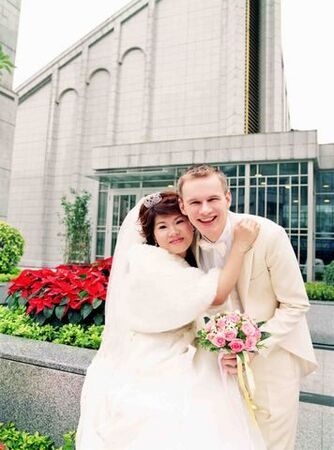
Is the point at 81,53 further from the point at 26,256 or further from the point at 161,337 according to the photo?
the point at 161,337

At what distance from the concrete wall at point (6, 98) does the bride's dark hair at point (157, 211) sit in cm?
881

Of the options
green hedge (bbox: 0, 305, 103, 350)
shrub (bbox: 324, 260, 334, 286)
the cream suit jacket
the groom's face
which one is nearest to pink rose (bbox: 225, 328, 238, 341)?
the cream suit jacket

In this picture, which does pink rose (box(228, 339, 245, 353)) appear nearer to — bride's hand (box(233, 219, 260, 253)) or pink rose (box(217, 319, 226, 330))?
pink rose (box(217, 319, 226, 330))

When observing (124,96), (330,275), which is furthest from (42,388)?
(124,96)

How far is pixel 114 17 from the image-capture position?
92.5ft

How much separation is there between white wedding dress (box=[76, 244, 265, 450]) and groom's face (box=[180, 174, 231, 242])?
0.87ft

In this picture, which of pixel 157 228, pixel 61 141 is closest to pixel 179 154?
pixel 61 141

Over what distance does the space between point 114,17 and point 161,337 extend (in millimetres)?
31315

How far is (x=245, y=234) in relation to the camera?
72.9 inches

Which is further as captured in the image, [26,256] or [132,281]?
[26,256]

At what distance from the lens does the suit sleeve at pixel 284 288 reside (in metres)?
1.90

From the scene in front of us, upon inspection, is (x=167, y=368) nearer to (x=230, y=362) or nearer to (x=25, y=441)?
(x=230, y=362)

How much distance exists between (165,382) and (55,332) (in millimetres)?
2648

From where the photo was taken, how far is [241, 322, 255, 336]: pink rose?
64.3 inches
